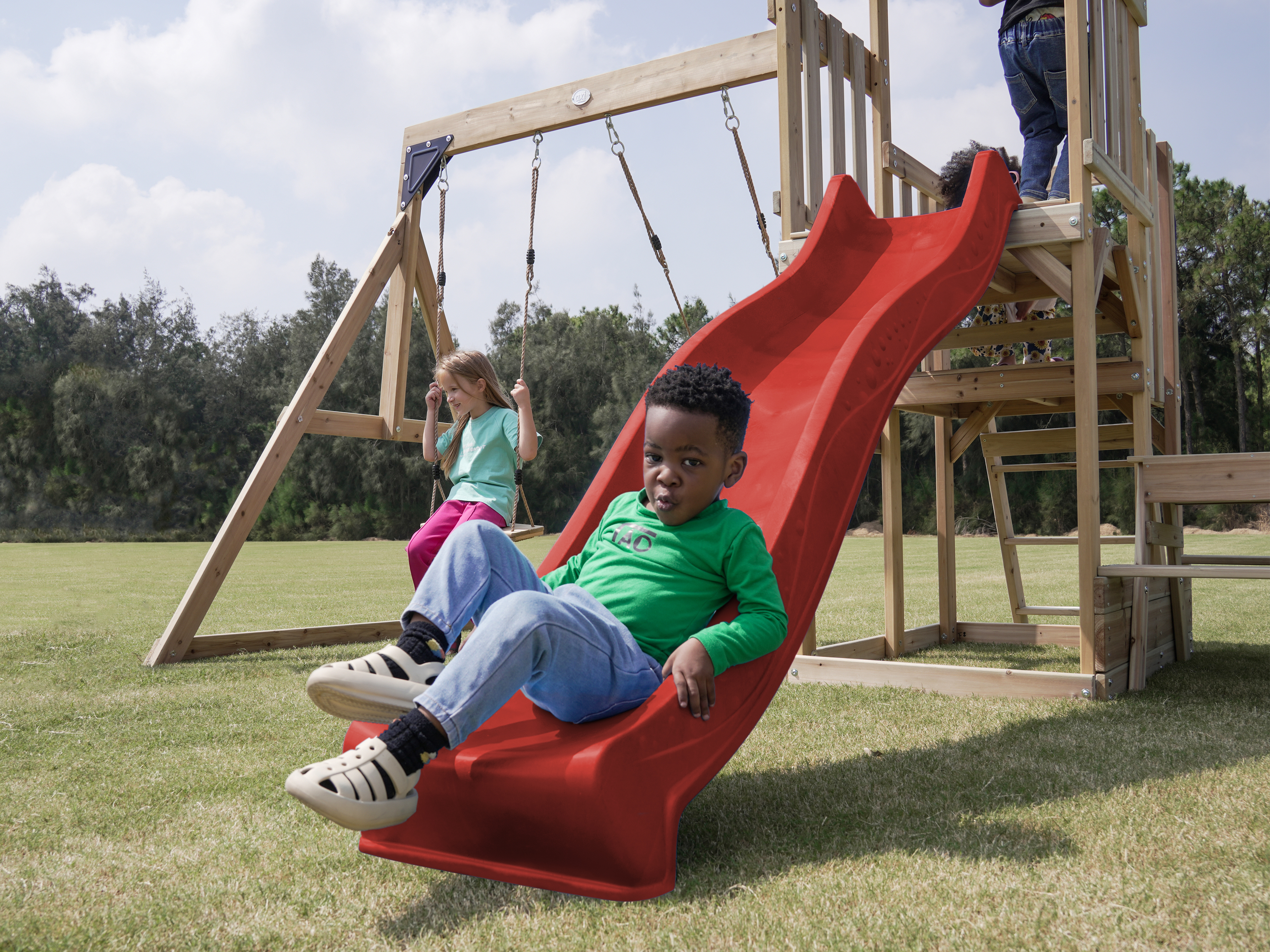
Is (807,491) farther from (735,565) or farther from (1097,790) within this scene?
(1097,790)

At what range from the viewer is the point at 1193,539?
20938 mm

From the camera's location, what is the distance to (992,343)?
16.9 ft

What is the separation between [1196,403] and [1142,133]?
28.8 meters

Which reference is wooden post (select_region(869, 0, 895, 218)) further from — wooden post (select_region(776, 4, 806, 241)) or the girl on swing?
the girl on swing

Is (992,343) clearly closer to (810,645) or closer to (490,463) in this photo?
(810,645)

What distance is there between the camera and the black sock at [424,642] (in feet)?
7.06

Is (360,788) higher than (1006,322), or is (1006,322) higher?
(1006,322)

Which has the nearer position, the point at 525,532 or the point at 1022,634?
the point at 525,532

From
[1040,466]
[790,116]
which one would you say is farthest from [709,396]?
[1040,466]

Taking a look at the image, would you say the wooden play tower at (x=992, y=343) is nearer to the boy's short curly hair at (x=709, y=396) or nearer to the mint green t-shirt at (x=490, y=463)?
the mint green t-shirt at (x=490, y=463)

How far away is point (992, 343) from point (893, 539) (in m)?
1.16

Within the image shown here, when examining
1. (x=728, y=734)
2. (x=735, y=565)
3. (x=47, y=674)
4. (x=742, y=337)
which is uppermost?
(x=742, y=337)

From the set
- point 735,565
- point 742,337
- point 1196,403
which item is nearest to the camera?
point 735,565

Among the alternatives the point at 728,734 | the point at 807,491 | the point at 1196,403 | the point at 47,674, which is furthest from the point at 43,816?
the point at 1196,403
